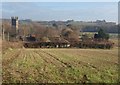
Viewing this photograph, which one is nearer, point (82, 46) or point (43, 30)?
point (82, 46)

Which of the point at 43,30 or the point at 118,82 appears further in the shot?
the point at 43,30

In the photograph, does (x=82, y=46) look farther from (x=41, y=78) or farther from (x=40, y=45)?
(x=41, y=78)

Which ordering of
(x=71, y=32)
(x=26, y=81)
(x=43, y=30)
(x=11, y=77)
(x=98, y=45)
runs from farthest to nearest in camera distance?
(x=43, y=30)
(x=71, y=32)
(x=98, y=45)
(x=11, y=77)
(x=26, y=81)

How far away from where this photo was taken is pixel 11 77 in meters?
13.1

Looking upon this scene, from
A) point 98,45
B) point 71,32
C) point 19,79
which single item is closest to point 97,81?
point 19,79

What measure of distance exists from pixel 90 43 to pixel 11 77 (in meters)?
56.3

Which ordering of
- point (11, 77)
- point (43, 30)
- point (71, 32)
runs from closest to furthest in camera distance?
1. point (11, 77)
2. point (71, 32)
3. point (43, 30)

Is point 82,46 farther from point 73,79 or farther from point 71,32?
point 73,79

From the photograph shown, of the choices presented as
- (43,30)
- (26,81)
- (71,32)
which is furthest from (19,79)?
(43,30)

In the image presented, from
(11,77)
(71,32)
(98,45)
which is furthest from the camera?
(71,32)

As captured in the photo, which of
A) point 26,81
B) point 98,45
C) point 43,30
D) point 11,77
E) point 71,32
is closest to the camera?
point 26,81

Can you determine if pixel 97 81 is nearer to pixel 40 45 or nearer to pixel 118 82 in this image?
pixel 118 82

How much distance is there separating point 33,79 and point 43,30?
85.5 m

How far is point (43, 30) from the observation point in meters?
98.0
